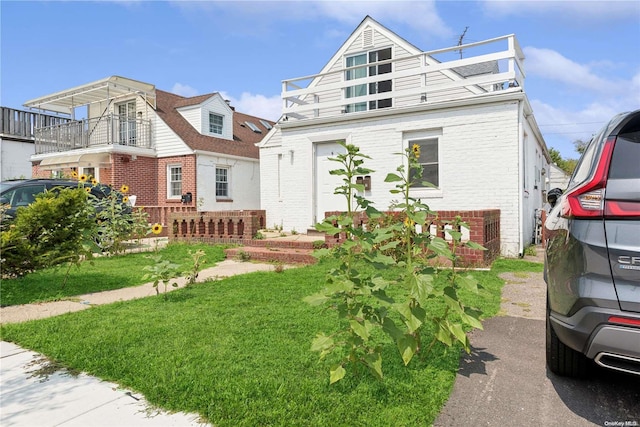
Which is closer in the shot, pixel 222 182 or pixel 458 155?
pixel 458 155

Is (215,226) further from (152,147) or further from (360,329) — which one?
(152,147)

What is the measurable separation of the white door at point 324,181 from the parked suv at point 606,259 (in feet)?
26.6

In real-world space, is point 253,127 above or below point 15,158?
above

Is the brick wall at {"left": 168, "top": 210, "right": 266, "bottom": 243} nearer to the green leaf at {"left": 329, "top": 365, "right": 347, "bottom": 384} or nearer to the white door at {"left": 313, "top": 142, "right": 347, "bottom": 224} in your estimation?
the white door at {"left": 313, "top": 142, "right": 347, "bottom": 224}

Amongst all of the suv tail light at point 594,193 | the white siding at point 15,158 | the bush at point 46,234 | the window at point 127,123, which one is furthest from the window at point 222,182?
the suv tail light at point 594,193

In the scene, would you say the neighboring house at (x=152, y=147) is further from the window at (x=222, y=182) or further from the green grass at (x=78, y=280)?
the green grass at (x=78, y=280)

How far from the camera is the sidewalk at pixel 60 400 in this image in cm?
204

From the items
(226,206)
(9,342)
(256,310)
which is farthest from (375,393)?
(226,206)

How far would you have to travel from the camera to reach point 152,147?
16.7 meters

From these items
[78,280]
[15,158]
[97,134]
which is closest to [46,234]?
[78,280]

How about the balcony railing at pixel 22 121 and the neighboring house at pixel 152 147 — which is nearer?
the neighboring house at pixel 152 147

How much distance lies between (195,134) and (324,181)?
9502mm

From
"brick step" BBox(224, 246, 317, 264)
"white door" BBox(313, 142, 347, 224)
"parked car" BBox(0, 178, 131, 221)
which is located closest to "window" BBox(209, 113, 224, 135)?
"white door" BBox(313, 142, 347, 224)

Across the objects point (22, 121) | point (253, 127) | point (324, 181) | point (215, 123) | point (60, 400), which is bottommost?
point (60, 400)
